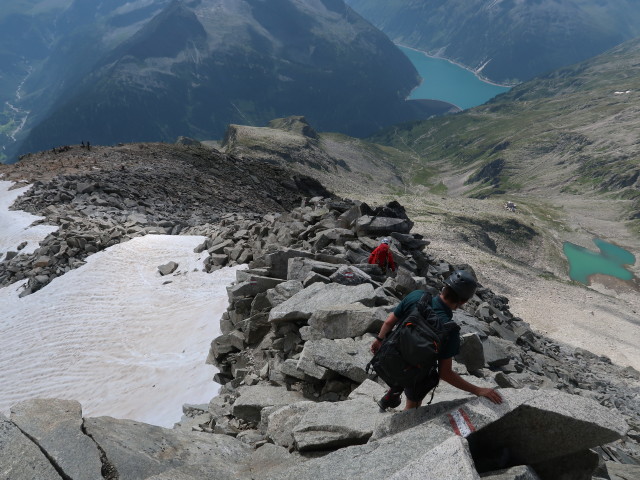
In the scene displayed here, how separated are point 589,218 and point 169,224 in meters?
160

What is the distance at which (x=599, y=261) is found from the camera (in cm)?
11825

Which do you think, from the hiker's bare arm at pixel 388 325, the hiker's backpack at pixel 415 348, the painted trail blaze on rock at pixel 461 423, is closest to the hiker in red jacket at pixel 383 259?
the hiker's bare arm at pixel 388 325

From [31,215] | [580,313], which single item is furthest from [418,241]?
[580,313]

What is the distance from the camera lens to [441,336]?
645 cm

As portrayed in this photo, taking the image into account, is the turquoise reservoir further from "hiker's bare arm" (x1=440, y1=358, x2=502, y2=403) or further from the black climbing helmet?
the black climbing helmet

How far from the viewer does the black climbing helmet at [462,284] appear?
21.3 feet

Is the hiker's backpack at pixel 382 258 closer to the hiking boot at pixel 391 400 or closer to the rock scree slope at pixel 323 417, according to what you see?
the rock scree slope at pixel 323 417

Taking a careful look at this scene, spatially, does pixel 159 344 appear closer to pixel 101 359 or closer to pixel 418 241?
pixel 101 359

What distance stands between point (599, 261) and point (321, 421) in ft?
440

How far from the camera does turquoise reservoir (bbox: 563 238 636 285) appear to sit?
353 ft

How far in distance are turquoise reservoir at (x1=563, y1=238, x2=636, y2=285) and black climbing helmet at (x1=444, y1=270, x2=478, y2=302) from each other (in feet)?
355

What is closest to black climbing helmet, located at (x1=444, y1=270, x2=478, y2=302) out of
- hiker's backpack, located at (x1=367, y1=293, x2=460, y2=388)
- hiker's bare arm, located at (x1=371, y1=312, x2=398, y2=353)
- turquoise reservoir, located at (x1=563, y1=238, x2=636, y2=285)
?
hiker's backpack, located at (x1=367, y1=293, x2=460, y2=388)

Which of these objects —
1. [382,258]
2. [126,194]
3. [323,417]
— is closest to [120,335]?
[382,258]

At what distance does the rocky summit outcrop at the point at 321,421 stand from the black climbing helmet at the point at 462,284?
5.23 ft
